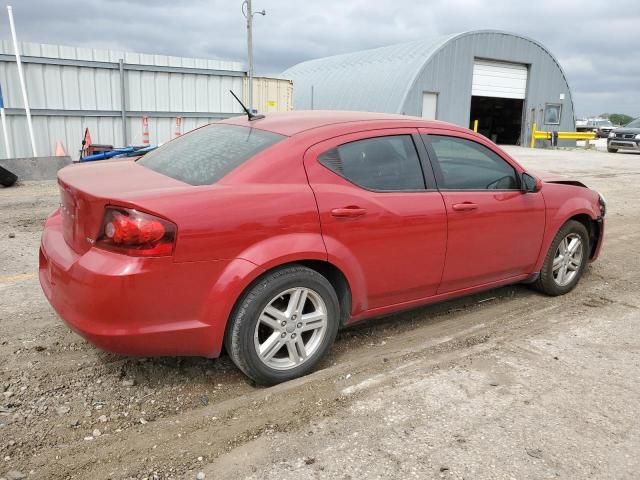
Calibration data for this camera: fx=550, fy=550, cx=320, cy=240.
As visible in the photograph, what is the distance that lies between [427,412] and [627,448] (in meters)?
0.97

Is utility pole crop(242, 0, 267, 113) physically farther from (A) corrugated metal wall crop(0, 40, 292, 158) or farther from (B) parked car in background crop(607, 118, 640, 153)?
(B) parked car in background crop(607, 118, 640, 153)

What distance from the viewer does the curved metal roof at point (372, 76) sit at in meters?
26.2

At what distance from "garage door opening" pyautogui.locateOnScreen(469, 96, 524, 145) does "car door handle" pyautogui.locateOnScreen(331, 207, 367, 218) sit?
31.1 metres

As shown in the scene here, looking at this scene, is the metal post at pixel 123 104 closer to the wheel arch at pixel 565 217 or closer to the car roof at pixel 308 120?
the car roof at pixel 308 120

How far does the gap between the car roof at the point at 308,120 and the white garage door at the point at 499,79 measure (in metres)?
26.5

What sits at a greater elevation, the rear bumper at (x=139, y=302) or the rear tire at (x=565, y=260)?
the rear bumper at (x=139, y=302)

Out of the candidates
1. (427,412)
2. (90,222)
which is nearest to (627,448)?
(427,412)

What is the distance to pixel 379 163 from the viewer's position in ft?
11.8

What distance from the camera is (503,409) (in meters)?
3.03

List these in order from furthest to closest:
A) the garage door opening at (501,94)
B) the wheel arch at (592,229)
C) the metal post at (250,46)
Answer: the garage door opening at (501,94) < the metal post at (250,46) < the wheel arch at (592,229)

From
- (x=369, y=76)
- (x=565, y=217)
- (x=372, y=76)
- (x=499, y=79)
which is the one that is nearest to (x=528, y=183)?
(x=565, y=217)

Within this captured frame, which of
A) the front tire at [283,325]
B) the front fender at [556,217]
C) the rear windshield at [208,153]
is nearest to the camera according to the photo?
the front tire at [283,325]

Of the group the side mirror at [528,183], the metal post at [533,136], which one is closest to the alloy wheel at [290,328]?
the side mirror at [528,183]

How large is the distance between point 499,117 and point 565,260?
111ft
